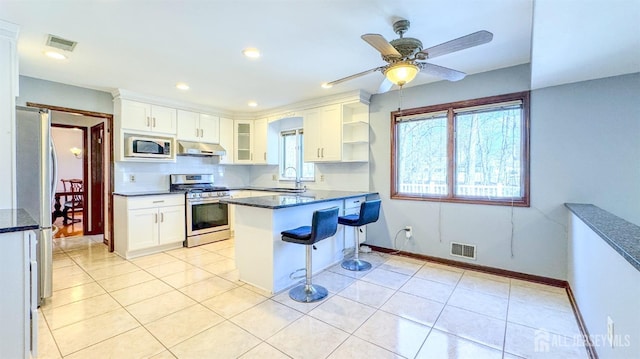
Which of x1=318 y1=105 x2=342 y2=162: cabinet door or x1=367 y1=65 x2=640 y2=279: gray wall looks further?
x1=318 y1=105 x2=342 y2=162: cabinet door

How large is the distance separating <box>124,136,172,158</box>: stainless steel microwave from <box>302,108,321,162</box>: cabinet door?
2.24m

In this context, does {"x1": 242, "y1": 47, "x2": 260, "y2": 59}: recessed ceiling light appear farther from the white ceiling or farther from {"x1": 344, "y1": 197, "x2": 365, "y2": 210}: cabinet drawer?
{"x1": 344, "y1": 197, "x2": 365, "y2": 210}: cabinet drawer

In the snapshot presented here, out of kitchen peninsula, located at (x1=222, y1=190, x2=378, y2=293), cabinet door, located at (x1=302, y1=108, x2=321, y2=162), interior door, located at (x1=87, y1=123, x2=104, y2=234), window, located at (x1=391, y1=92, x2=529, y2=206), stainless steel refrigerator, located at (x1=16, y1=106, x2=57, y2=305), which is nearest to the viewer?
stainless steel refrigerator, located at (x1=16, y1=106, x2=57, y2=305)

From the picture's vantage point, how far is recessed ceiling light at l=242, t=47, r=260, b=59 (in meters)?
2.73

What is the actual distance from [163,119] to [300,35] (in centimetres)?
315

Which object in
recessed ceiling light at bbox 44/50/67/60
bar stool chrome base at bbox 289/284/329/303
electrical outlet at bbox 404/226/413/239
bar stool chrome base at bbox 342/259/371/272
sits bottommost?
bar stool chrome base at bbox 289/284/329/303

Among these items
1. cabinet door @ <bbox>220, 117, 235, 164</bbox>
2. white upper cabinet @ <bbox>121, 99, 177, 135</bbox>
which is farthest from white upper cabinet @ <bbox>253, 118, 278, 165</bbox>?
white upper cabinet @ <bbox>121, 99, 177, 135</bbox>

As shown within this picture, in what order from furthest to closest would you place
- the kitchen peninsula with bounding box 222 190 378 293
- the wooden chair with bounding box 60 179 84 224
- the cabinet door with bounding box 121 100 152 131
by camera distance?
the wooden chair with bounding box 60 179 84 224 < the cabinet door with bounding box 121 100 152 131 < the kitchen peninsula with bounding box 222 190 378 293

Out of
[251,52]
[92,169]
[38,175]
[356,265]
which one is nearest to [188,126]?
[92,169]

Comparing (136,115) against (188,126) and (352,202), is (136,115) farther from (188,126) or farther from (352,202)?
(352,202)

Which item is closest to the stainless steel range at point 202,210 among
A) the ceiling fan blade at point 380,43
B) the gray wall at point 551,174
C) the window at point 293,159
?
the window at point 293,159

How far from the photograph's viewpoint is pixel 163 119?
454 cm

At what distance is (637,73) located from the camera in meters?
2.62

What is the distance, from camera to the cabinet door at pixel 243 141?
5.62 metres
